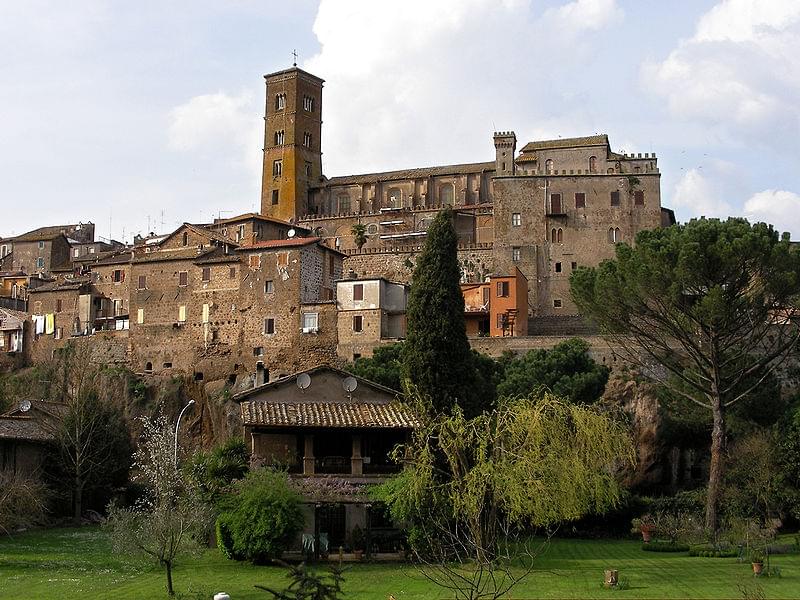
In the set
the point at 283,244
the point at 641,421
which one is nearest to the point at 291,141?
the point at 283,244

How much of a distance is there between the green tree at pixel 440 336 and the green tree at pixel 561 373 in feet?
57.7

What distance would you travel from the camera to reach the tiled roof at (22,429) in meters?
43.1

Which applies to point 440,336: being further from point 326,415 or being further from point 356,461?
point 356,461

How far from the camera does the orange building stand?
64.7 m

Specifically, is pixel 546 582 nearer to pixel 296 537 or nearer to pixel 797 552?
pixel 296 537

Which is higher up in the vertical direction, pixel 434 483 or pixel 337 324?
pixel 337 324

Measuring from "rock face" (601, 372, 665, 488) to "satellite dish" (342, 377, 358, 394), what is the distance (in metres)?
20.2

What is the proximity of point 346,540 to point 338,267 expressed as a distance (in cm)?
4014

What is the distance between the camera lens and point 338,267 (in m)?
70.3

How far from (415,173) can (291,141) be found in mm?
12673

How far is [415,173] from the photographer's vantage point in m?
99.0

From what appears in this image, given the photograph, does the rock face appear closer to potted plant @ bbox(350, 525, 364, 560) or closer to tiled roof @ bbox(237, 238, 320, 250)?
tiled roof @ bbox(237, 238, 320, 250)

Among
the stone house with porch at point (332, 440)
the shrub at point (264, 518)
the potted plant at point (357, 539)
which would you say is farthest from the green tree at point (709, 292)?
the shrub at point (264, 518)

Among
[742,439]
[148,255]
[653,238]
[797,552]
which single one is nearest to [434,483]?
[797,552]
